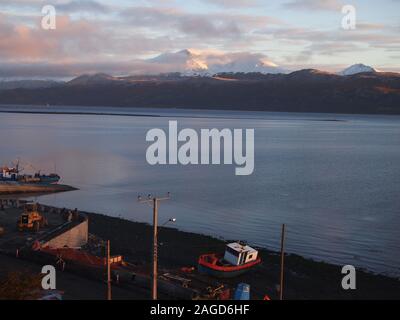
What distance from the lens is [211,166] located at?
3888 centimetres

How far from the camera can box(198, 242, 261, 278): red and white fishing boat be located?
42.4 ft

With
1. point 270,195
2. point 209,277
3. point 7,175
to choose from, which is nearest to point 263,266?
point 209,277

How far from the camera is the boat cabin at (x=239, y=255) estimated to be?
13366mm

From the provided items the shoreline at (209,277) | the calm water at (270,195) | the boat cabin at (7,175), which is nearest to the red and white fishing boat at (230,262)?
the shoreline at (209,277)

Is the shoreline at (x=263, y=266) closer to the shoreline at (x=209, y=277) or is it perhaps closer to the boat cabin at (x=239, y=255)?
the shoreline at (x=209, y=277)

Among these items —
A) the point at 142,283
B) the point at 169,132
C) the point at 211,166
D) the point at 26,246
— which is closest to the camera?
the point at 142,283

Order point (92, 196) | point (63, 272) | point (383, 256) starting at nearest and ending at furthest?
point (63, 272), point (383, 256), point (92, 196)

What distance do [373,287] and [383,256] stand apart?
3.32 m

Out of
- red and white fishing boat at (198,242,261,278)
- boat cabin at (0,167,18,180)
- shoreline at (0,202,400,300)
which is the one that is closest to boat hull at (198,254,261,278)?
red and white fishing boat at (198,242,261,278)

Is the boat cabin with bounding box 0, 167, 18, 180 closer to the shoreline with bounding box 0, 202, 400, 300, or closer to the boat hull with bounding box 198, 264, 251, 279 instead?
the shoreline with bounding box 0, 202, 400, 300

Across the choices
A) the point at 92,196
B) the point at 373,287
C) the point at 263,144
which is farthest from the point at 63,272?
the point at 263,144

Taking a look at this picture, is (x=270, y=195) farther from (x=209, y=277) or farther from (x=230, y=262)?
(x=209, y=277)
